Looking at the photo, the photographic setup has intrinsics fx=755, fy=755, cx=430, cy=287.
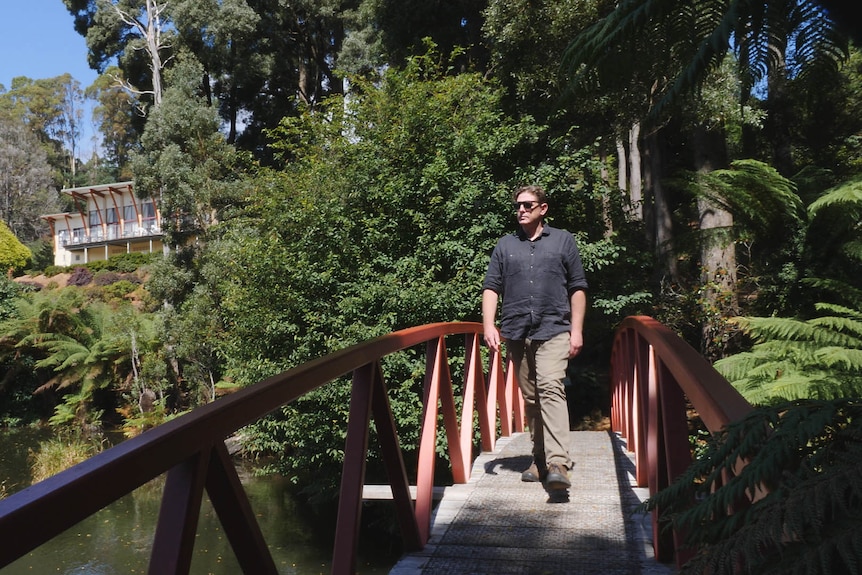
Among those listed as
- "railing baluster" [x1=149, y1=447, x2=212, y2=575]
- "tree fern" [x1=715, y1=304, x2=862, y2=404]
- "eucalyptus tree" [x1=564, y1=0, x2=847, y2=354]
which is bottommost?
"tree fern" [x1=715, y1=304, x2=862, y2=404]

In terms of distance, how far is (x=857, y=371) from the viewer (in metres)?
5.91

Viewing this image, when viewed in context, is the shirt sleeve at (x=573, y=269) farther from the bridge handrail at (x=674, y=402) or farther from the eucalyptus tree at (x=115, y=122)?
the eucalyptus tree at (x=115, y=122)

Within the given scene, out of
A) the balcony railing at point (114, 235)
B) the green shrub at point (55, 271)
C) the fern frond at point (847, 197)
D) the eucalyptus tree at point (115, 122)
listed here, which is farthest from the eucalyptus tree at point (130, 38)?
the fern frond at point (847, 197)

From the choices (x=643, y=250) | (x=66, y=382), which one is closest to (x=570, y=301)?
(x=643, y=250)

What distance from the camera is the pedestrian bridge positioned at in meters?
1.29

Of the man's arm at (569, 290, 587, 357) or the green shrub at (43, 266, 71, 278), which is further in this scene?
the green shrub at (43, 266, 71, 278)

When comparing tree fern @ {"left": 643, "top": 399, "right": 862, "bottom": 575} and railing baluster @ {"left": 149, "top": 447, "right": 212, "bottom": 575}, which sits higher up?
tree fern @ {"left": 643, "top": 399, "right": 862, "bottom": 575}

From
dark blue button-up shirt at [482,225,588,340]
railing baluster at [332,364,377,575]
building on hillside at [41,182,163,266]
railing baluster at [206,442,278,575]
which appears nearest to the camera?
railing baluster at [206,442,278,575]

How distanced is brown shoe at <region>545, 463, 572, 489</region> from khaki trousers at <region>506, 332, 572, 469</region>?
0.04 m

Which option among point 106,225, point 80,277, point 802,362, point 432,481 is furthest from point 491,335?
point 106,225

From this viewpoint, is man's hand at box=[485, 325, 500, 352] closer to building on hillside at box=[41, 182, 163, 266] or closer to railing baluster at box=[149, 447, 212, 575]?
railing baluster at box=[149, 447, 212, 575]

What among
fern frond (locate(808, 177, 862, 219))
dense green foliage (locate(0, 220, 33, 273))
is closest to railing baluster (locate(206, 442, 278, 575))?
fern frond (locate(808, 177, 862, 219))

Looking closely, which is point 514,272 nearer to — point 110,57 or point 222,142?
point 222,142

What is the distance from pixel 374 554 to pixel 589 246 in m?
6.33
